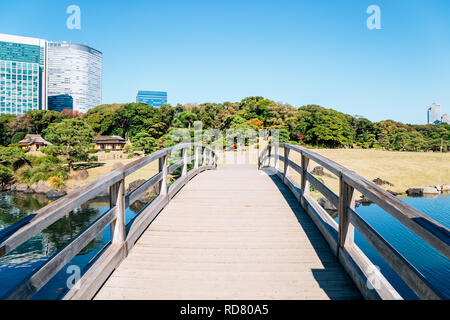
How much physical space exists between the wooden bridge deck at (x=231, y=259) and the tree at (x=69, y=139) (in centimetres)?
3493

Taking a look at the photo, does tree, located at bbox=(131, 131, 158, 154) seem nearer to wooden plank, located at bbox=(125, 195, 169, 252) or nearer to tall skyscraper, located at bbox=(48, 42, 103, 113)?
wooden plank, located at bbox=(125, 195, 169, 252)

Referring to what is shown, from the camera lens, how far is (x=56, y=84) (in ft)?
557

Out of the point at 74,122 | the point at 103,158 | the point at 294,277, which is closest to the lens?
the point at 294,277

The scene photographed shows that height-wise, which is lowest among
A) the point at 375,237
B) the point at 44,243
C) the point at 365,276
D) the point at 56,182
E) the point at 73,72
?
the point at 44,243

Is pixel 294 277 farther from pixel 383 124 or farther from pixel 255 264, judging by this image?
pixel 383 124

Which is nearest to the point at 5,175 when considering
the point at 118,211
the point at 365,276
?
the point at 118,211

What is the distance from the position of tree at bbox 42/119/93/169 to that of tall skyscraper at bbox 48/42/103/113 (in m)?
141

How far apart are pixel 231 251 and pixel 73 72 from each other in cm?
20029

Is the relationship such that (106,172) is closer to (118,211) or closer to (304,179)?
(304,179)

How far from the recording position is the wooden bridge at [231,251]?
75.2 inches

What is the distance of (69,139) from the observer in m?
35.2

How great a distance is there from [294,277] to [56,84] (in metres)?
197

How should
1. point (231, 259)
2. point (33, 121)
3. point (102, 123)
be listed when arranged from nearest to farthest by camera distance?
point (231, 259)
point (33, 121)
point (102, 123)
